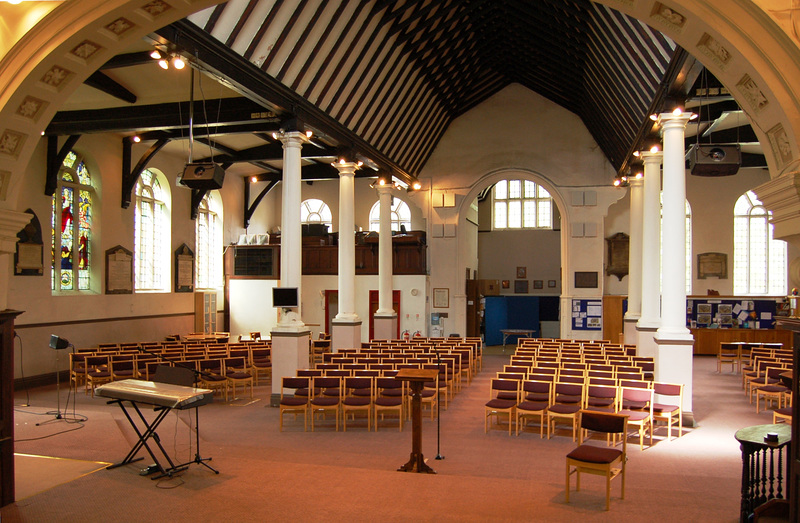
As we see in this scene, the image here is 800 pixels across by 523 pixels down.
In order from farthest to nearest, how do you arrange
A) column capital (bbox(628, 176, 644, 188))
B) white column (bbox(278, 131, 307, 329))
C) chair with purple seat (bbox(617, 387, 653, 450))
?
column capital (bbox(628, 176, 644, 188)) < white column (bbox(278, 131, 307, 329)) < chair with purple seat (bbox(617, 387, 653, 450))

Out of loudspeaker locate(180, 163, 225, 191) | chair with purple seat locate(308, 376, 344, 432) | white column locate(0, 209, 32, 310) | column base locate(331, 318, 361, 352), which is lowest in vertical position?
chair with purple seat locate(308, 376, 344, 432)

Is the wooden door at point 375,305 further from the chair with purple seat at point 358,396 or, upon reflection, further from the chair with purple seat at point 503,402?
the chair with purple seat at point 503,402

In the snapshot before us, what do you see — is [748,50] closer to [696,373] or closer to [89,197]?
[696,373]

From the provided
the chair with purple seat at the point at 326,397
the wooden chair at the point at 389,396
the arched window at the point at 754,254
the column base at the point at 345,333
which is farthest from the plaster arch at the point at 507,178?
the chair with purple seat at the point at 326,397

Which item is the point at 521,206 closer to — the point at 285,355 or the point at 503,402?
the point at 285,355

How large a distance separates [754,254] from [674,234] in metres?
13.0

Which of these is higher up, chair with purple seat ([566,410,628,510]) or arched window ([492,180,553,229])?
arched window ([492,180,553,229])

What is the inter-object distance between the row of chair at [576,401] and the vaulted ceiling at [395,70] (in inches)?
177

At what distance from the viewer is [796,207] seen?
3.40 m

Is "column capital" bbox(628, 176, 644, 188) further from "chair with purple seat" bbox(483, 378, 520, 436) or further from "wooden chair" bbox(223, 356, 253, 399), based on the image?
"wooden chair" bbox(223, 356, 253, 399)

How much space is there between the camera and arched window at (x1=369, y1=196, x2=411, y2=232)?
2275 centimetres

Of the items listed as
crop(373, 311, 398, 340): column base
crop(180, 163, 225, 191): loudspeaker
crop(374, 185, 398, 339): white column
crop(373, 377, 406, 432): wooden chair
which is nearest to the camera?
crop(180, 163, 225, 191): loudspeaker

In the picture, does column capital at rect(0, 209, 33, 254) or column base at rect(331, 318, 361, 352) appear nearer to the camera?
column capital at rect(0, 209, 33, 254)

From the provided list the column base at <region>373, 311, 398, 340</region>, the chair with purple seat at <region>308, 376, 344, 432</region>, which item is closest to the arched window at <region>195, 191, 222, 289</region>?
the column base at <region>373, 311, 398, 340</region>
